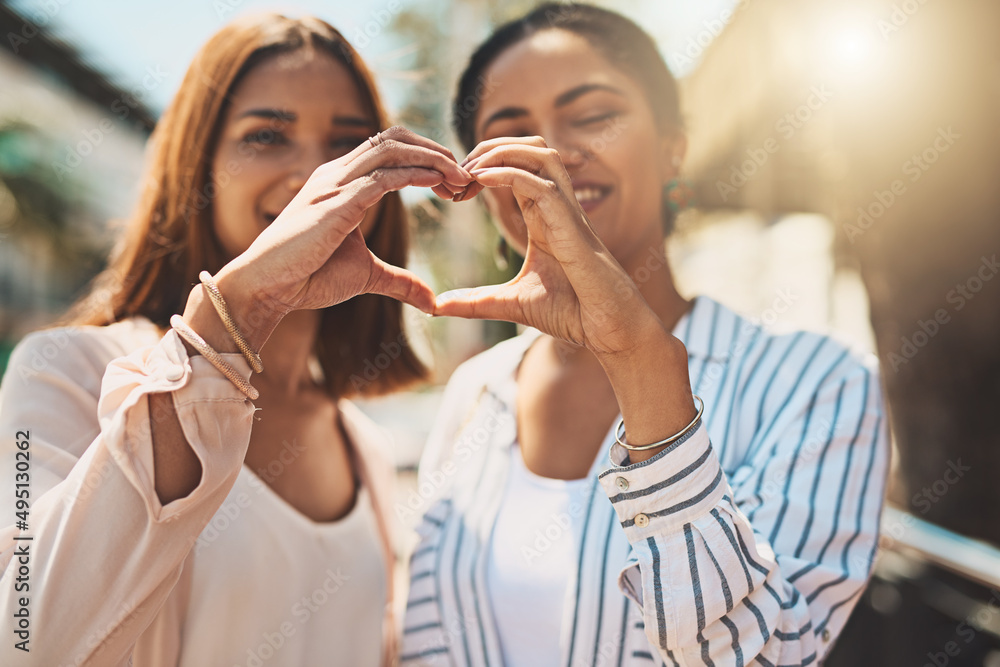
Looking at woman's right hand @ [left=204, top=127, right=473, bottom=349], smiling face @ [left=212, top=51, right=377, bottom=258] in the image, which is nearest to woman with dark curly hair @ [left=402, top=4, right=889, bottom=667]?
woman's right hand @ [left=204, top=127, right=473, bottom=349]

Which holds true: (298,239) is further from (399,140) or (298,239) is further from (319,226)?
(399,140)

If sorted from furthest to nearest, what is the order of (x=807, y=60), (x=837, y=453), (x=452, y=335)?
(x=452, y=335), (x=807, y=60), (x=837, y=453)

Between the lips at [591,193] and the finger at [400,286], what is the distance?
0.63 metres

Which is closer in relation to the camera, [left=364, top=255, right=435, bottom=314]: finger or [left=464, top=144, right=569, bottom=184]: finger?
[left=464, top=144, right=569, bottom=184]: finger

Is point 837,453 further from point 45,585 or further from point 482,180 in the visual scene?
point 45,585

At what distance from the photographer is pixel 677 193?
2.19 m

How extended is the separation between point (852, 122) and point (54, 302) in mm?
21635

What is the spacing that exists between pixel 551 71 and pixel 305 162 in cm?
74

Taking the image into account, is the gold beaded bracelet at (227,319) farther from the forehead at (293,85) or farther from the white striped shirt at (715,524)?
the forehead at (293,85)


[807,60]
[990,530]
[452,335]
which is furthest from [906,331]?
[452,335]

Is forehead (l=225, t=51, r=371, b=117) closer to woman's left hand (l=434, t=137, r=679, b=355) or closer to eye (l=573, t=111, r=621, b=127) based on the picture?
eye (l=573, t=111, r=621, b=127)

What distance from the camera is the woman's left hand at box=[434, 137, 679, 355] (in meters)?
1.29

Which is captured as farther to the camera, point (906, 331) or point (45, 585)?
point (906, 331)

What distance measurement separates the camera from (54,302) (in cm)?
1939
